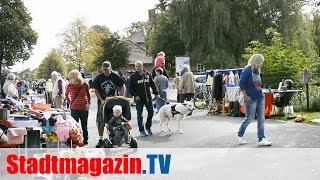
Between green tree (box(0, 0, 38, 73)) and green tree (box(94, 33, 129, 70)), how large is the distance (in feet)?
44.0

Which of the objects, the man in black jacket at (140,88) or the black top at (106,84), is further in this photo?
the man in black jacket at (140,88)

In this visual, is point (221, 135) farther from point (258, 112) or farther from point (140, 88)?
point (140, 88)

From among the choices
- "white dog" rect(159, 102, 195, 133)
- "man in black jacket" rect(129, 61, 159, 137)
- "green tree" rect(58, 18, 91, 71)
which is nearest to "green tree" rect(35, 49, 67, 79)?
"green tree" rect(58, 18, 91, 71)

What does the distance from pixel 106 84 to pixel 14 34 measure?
6030 centimetres

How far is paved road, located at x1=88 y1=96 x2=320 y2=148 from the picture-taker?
1053cm

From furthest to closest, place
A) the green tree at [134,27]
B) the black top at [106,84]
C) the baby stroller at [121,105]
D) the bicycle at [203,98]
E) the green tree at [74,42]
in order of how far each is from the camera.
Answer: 1. the green tree at [134,27]
2. the green tree at [74,42]
3. the bicycle at [203,98]
4. the black top at [106,84]
5. the baby stroller at [121,105]

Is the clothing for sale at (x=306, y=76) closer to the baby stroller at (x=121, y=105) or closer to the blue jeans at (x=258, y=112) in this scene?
the blue jeans at (x=258, y=112)

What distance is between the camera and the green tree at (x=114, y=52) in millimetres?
61469

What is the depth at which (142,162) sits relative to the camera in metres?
8.42

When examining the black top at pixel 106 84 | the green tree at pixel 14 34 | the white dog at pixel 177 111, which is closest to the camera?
the black top at pixel 106 84

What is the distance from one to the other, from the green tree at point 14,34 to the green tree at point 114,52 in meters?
13.4

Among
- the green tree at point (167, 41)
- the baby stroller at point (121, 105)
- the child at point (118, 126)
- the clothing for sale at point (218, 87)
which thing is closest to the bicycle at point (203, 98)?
the clothing for sale at point (218, 87)

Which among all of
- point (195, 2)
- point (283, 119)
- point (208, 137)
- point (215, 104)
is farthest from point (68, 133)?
point (195, 2)

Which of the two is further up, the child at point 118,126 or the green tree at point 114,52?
the green tree at point 114,52
